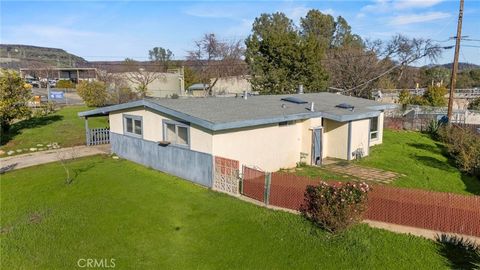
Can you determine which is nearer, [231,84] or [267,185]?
[267,185]

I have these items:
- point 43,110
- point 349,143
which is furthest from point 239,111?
point 43,110

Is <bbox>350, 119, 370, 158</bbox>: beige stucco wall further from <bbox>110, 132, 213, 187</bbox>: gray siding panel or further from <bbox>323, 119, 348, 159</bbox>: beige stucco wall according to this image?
Answer: <bbox>110, 132, 213, 187</bbox>: gray siding panel

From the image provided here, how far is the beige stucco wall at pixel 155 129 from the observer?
1273 cm

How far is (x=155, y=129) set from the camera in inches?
593

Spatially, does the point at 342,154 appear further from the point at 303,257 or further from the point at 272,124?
the point at 303,257

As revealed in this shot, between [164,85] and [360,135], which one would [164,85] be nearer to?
[164,85]

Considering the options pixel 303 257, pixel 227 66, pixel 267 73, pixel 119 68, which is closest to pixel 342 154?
pixel 303 257

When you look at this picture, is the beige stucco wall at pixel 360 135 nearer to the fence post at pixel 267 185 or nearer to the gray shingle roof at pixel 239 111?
the gray shingle roof at pixel 239 111

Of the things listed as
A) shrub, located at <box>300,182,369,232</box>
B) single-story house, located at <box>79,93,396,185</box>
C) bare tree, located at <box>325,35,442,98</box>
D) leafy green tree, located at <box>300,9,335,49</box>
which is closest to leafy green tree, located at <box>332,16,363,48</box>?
leafy green tree, located at <box>300,9,335,49</box>

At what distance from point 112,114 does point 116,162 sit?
2.71m

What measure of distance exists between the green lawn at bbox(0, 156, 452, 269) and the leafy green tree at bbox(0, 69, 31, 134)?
36.3ft

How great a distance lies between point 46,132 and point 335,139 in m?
19.0

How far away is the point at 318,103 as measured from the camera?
65.8 ft

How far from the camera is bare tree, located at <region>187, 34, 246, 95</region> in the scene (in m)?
55.6
